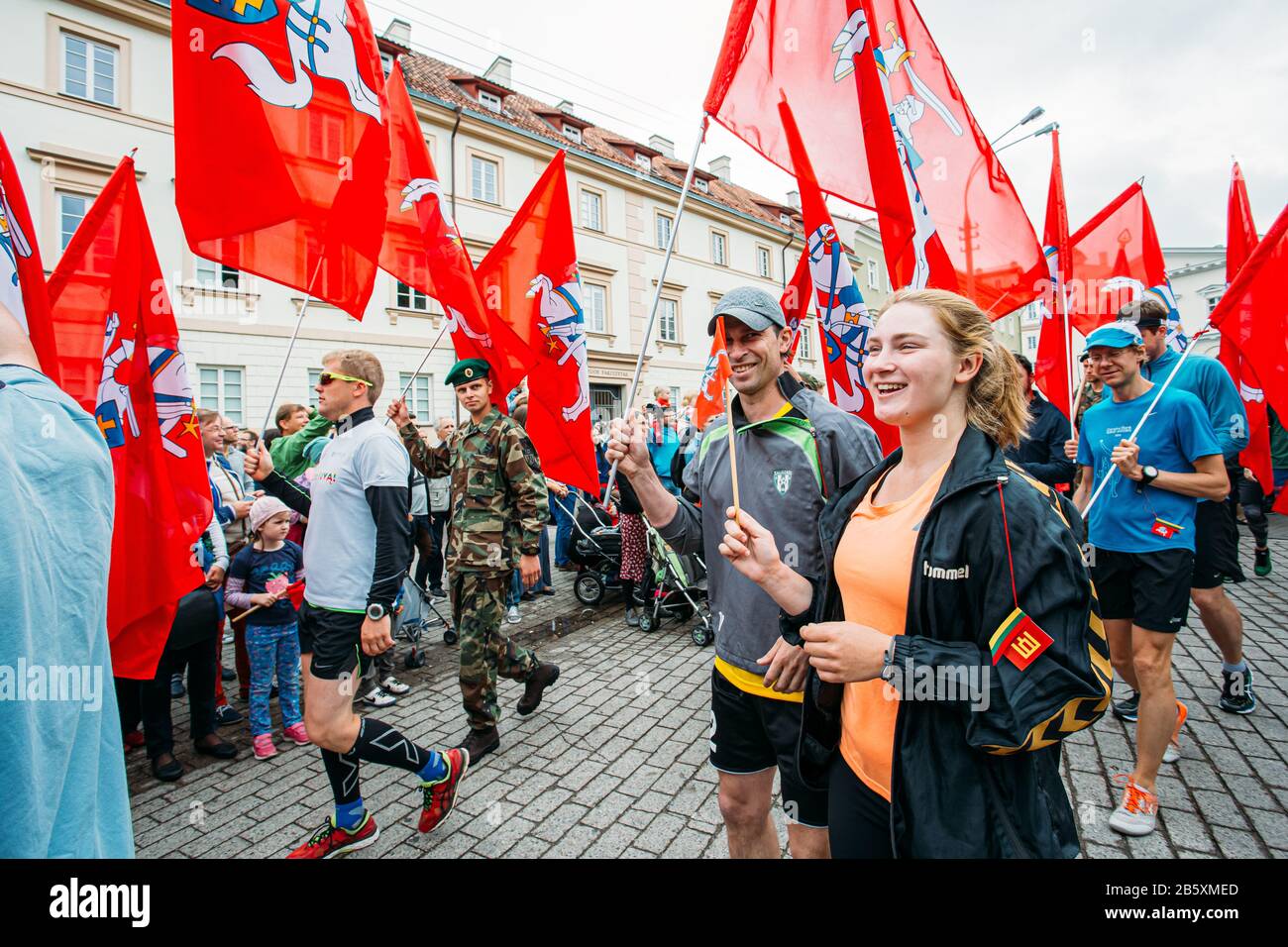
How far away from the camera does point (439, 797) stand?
3.35m

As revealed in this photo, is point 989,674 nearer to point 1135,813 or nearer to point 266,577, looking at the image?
point 1135,813

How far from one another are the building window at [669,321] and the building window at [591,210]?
4.67m

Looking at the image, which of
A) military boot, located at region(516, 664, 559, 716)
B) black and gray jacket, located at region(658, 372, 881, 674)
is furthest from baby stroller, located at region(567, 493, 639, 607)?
black and gray jacket, located at region(658, 372, 881, 674)

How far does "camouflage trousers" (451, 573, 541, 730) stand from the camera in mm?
4215

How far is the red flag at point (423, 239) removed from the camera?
4.53 meters

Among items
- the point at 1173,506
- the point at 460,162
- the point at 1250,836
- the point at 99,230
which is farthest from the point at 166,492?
the point at 460,162

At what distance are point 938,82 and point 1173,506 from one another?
2.65 meters

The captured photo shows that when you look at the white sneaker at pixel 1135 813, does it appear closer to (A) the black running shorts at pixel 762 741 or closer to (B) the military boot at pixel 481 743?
(A) the black running shorts at pixel 762 741

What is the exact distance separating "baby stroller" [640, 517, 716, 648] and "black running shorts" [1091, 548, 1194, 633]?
11.8 feet

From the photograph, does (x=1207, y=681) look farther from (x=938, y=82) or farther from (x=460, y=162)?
(x=460, y=162)

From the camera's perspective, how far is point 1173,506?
10.8 feet

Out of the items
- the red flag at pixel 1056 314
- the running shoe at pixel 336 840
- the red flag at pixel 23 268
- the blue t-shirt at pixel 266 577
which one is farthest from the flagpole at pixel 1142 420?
the blue t-shirt at pixel 266 577

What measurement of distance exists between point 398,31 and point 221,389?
15.6 m

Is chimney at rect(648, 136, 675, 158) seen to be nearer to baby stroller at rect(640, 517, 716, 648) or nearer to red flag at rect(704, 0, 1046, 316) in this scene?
baby stroller at rect(640, 517, 716, 648)
